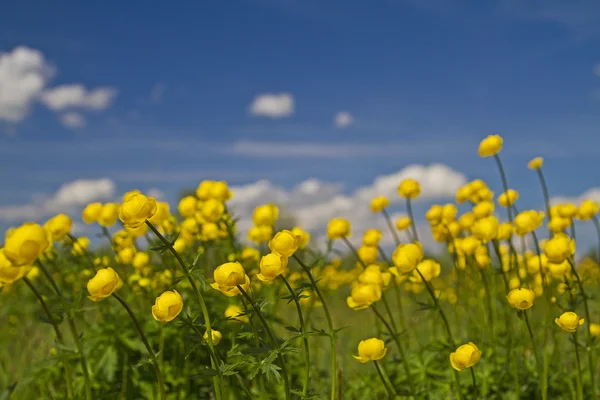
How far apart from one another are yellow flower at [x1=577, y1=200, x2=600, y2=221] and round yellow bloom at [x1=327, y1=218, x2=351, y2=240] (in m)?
1.24

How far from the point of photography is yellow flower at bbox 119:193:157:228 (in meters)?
1.47

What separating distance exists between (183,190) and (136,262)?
8231 millimetres

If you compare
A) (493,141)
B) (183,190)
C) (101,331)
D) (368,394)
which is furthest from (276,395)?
(183,190)

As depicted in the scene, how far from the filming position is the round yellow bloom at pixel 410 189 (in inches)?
127

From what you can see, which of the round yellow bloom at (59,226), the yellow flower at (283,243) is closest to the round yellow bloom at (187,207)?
the round yellow bloom at (59,226)

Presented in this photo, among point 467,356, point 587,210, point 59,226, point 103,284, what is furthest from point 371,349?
point 587,210

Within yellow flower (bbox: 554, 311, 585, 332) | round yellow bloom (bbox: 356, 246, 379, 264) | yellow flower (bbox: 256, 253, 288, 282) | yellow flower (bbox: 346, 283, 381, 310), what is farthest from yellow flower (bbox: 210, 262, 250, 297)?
round yellow bloom (bbox: 356, 246, 379, 264)

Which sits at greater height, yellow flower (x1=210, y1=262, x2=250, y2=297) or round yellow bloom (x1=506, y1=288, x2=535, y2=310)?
yellow flower (x1=210, y1=262, x2=250, y2=297)

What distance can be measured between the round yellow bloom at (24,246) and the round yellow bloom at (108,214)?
154cm

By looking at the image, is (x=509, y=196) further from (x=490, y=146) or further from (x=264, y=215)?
(x=264, y=215)

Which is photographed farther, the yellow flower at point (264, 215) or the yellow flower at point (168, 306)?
the yellow flower at point (264, 215)

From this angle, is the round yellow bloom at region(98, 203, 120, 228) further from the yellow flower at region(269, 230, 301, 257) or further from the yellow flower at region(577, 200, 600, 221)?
the yellow flower at region(577, 200, 600, 221)

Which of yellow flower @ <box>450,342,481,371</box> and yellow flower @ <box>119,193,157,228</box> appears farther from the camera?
yellow flower @ <box>450,342,481,371</box>

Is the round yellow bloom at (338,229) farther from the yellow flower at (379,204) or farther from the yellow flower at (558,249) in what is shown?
the yellow flower at (558,249)
